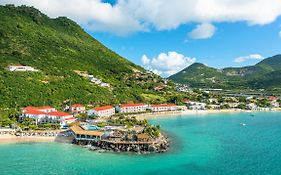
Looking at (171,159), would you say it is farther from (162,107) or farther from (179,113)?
(179,113)

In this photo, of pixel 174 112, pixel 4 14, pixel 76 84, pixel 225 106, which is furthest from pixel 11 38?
pixel 225 106

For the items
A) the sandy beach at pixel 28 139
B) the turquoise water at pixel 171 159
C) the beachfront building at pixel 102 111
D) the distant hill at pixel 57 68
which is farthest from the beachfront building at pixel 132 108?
the sandy beach at pixel 28 139

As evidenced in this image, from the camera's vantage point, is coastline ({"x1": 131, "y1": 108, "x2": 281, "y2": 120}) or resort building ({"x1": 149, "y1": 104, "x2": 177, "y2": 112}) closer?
coastline ({"x1": 131, "y1": 108, "x2": 281, "y2": 120})

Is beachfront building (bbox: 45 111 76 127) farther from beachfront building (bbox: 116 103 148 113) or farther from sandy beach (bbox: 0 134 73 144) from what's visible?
beachfront building (bbox: 116 103 148 113)

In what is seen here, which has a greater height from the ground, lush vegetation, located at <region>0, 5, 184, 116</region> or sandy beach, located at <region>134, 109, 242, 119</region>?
lush vegetation, located at <region>0, 5, 184, 116</region>

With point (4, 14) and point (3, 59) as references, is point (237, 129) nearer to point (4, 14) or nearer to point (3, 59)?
point (3, 59)

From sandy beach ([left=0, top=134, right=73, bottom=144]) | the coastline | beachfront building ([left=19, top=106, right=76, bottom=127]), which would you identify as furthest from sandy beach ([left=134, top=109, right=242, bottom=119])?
sandy beach ([left=0, top=134, right=73, bottom=144])
